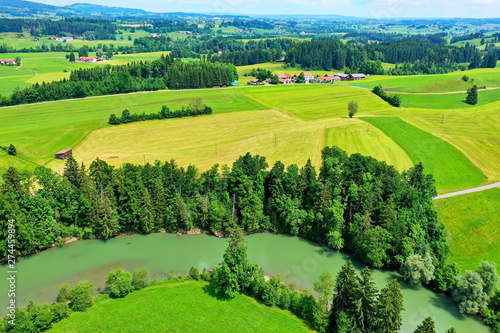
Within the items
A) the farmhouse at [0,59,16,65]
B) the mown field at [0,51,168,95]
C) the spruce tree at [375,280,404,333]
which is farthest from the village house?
the spruce tree at [375,280,404,333]

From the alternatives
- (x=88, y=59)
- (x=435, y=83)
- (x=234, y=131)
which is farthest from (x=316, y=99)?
(x=88, y=59)

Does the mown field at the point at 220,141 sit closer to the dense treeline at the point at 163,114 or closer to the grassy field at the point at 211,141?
the grassy field at the point at 211,141

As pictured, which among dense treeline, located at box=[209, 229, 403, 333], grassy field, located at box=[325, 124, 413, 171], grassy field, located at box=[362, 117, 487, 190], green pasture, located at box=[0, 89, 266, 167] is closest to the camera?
dense treeline, located at box=[209, 229, 403, 333]

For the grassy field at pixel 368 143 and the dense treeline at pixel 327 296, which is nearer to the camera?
the dense treeline at pixel 327 296

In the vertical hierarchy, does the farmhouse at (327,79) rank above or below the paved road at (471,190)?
above

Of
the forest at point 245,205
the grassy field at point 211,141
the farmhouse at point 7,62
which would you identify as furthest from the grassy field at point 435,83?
the farmhouse at point 7,62

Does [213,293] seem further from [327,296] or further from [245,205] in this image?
[245,205]

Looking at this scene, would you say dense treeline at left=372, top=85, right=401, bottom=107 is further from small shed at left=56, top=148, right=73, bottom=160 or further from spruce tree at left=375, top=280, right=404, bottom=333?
spruce tree at left=375, top=280, right=404, bottom=333
